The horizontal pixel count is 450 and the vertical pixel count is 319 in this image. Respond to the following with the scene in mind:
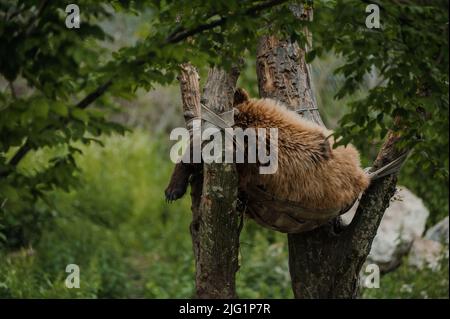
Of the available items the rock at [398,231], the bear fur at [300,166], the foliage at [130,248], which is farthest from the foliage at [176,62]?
the rock at [398,231]

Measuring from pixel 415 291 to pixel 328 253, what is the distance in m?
2.68

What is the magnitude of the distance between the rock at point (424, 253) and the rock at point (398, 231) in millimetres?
68

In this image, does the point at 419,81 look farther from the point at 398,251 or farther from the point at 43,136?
the point at 398,251

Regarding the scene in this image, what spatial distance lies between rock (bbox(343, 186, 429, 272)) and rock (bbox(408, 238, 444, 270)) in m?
0.07

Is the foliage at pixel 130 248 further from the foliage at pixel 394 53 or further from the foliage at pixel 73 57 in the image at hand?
the foliage at pixel 394 53

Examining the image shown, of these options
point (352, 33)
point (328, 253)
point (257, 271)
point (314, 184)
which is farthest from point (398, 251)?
point (352, 33)

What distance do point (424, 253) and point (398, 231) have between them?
0.41 metres

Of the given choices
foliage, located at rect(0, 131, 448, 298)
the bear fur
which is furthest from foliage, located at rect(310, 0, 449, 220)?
foliage, located at rect(0, 131, 448, 298)

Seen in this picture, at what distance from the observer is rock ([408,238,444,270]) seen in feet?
Answer: 23.4

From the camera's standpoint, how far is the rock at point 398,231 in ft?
23.7

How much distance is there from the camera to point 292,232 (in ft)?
12.8

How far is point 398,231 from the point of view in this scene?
7246 mm

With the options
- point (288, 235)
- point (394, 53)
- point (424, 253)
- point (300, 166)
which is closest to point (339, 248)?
point (288, 235)

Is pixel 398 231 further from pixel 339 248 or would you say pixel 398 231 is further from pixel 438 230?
pixel 339 248
